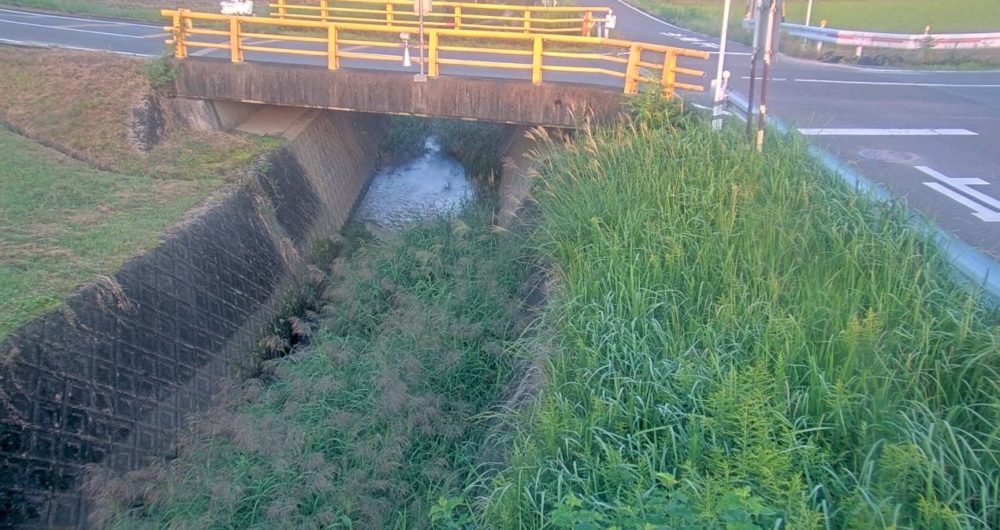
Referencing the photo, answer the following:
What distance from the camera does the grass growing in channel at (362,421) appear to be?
626 cm

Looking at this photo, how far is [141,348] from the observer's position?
8.48 metres

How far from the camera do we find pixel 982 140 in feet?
41.4

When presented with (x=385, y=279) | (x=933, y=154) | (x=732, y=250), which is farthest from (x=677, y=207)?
(x=933, y=154)

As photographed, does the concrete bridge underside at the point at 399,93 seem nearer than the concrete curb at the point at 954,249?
No

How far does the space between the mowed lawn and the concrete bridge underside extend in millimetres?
2210

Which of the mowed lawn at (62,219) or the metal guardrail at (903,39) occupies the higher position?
the metal guardrail at (903,39)

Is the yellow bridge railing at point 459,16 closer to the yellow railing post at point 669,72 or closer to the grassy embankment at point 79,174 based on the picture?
the grassy embankment at point 79,174

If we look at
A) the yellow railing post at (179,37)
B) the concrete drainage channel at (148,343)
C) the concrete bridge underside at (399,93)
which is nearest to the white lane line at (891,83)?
the concrete bridge underside at (399,93)

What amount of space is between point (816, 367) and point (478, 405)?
12.7 ft

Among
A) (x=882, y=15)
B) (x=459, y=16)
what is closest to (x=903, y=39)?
(x=882, y=15)

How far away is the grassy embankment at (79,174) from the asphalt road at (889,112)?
267 cm

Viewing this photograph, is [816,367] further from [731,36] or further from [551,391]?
[731,36]

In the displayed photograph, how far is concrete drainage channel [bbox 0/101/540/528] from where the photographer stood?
685 centimetres

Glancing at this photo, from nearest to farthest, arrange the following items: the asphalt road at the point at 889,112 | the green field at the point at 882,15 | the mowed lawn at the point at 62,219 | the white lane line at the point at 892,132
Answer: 1. the mowed lawn at the point at 62,219
2. the asphalt road at the point at 889,112
3. the white lane line at the point at 892,132
4. the green field at the point at 882,15
